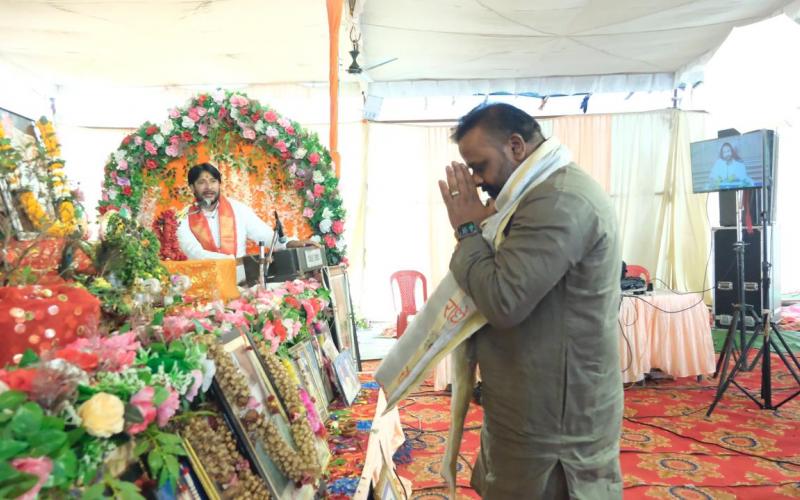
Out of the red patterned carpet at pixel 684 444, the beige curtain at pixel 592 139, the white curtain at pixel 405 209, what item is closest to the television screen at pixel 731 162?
the red patterned carpet at pixel 684 444

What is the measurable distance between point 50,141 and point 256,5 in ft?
13.1

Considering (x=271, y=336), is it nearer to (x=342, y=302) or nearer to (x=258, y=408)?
(x=258, y=408)

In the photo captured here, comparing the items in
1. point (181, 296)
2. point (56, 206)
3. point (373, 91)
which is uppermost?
point (373, 91)

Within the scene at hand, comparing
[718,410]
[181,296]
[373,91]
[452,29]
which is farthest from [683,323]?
[373,91]

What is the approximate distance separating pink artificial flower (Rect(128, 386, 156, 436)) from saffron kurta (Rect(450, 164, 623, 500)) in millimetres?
690

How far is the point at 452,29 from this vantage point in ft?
20.3

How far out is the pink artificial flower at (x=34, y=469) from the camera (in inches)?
30.0

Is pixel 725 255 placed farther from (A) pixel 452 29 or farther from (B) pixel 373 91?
(B) pixel 373 91

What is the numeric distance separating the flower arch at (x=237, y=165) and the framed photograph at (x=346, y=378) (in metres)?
1.72

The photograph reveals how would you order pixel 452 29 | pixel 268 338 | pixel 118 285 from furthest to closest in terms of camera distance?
pixel 452 29
pixel 268 338
pixel 118 285

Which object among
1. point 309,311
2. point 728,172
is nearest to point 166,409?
point 309,311

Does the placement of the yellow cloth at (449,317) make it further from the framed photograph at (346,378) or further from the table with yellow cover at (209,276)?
the framed photograph at (346,378)

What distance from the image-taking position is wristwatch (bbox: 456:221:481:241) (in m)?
1.38

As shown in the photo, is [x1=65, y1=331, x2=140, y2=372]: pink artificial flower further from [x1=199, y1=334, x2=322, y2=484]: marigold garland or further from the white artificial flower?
the white artificial flower
